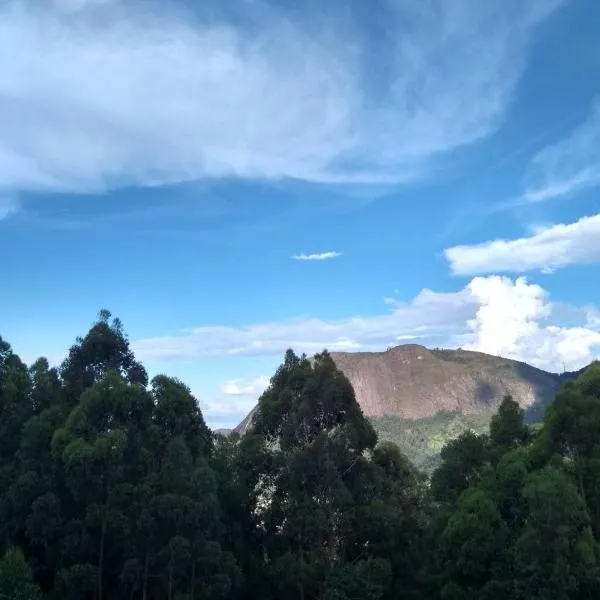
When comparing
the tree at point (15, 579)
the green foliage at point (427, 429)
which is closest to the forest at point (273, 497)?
the tree at point (15, 579)

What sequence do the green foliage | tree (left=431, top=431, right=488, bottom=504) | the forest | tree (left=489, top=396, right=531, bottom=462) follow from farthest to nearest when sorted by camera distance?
1. the green foliage
2. tree (left=489, top=396, right=531, bottom=462)
3. tree (left=431, top=431, right=488, bottom=504)
4. the forest

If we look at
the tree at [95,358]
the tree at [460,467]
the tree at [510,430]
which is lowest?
the tree at [460,467]

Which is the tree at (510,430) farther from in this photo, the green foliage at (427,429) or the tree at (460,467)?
the green foliage at (427,429)

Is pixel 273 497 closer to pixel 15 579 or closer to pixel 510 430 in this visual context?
pixel 15 579

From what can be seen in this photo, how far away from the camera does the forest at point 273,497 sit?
1873 cm

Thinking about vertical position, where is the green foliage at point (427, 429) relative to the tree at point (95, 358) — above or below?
below

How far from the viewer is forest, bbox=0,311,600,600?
18.7m

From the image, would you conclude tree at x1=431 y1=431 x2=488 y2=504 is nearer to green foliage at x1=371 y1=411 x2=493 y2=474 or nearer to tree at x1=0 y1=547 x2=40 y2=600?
tree at x1=0 y1=547 x2=40 y2=600

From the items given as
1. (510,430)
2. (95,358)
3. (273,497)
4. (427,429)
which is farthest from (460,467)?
(427,429)

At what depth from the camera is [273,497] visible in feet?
77.2

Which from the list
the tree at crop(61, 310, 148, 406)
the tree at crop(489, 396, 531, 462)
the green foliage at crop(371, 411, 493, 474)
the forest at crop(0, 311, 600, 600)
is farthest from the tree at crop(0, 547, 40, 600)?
the green foliage at crop(371, 411, 493, 474)

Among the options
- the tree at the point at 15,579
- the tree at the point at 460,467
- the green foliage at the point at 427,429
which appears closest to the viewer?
the tree at the point at 15,579

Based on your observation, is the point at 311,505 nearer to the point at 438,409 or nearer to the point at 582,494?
the point at 582,494

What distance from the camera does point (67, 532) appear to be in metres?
18.9
